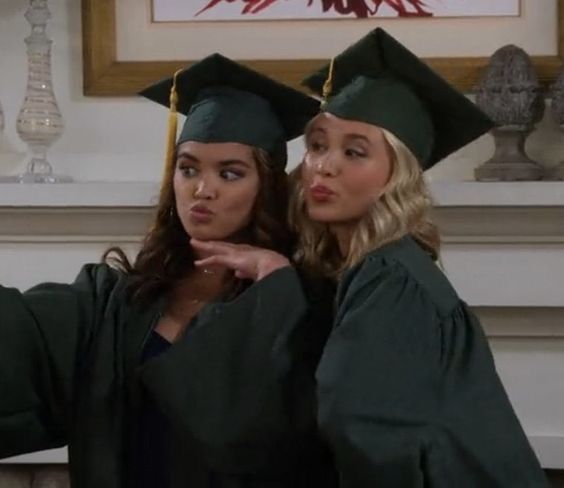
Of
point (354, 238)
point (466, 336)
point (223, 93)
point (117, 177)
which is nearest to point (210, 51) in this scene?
point (117, 177)

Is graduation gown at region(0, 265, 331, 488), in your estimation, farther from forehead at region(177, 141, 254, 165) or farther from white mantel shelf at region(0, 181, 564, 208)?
white mantel shelf at region(0, 181, 564, 208)

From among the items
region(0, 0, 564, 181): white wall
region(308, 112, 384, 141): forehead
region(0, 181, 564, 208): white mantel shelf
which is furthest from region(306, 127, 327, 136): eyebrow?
region(0, 0, 564, 181): white wall

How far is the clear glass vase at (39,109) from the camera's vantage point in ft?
6.91

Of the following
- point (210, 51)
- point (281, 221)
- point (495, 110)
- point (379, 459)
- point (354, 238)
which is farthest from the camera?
point (210, 51)

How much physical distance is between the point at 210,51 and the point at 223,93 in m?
0.70

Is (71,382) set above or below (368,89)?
below

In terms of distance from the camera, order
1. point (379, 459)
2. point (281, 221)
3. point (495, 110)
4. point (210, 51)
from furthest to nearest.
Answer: point (210, 51) → point (495, 110) → point (281, 221) → point (379, 459)

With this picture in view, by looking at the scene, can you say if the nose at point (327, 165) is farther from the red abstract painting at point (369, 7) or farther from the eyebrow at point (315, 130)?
the red abstract painting at point (369, 7)

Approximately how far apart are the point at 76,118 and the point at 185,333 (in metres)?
0.92

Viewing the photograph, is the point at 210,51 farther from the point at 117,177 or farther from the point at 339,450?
the point at 339,450

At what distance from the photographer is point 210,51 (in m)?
2.16

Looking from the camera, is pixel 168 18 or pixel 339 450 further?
pixel 168 18

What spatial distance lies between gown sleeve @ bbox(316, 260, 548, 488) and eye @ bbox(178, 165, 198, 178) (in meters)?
0.28

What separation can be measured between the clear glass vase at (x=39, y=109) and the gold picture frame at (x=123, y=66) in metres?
0.07
